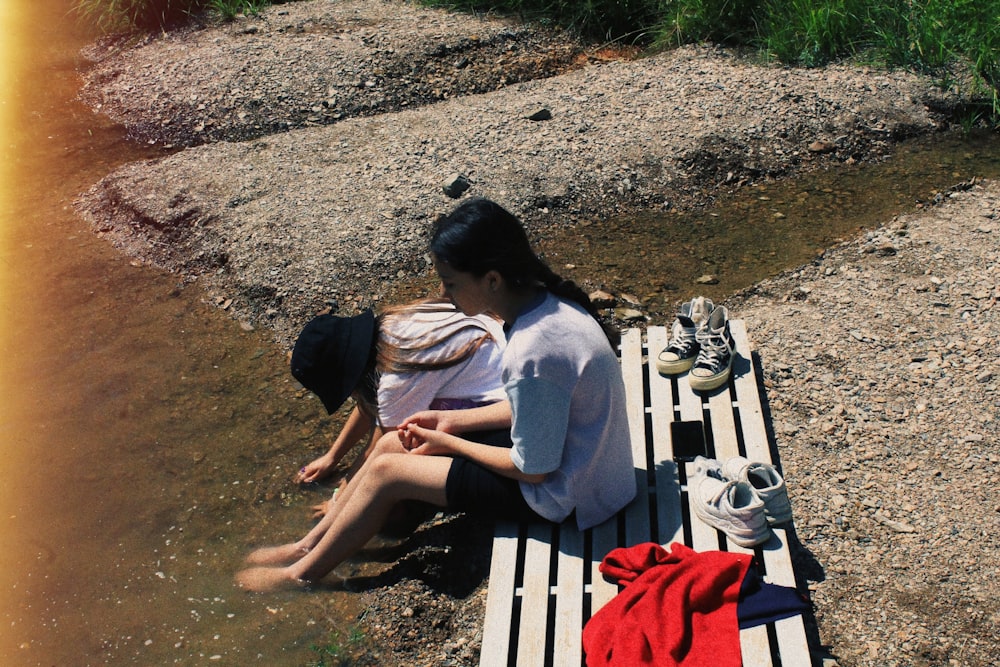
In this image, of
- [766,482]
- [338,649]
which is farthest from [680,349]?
[338,649]

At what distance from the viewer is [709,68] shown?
21.9 feet

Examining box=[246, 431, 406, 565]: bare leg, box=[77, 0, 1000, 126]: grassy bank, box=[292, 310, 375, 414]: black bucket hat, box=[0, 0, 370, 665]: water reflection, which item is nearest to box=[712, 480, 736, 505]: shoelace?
box=[246, 431, 406, 565]: bare leg

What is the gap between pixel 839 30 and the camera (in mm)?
6711

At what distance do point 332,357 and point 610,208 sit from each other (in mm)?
2806

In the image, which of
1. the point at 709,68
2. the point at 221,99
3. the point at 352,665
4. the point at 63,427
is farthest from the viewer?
the point at 221,99

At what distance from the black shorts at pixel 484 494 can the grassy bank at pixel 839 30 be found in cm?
479

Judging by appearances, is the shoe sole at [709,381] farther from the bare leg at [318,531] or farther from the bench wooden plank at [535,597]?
the bare leg at [318,531]

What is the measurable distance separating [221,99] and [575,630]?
586 cm

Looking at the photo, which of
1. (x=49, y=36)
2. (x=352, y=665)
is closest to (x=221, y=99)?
(x=49, y=36)

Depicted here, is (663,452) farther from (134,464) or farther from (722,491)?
(134,464)

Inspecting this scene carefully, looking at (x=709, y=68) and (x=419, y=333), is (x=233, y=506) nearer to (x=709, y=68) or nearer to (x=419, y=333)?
(x=419, y=333)

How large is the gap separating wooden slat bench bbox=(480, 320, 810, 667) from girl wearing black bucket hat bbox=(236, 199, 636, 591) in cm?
10

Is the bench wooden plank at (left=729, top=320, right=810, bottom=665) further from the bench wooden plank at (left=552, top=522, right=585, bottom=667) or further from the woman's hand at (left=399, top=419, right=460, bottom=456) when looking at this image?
the woman's hand at (left=399, top=419, right=460, bottom=456)

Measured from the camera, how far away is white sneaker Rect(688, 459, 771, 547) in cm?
282
